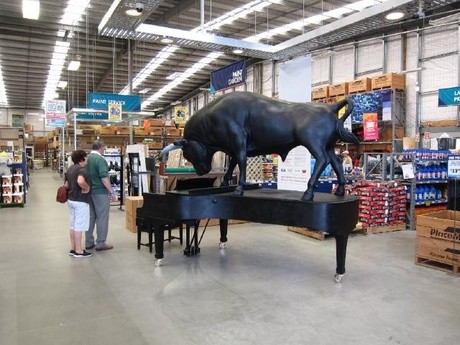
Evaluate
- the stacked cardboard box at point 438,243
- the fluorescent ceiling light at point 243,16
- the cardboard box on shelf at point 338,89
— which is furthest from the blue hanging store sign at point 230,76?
the stacked cardboard box at point 438,243

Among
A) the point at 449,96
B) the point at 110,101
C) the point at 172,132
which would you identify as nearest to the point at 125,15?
the point at 110,101

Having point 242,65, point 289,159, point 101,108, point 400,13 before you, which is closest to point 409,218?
point 289,159

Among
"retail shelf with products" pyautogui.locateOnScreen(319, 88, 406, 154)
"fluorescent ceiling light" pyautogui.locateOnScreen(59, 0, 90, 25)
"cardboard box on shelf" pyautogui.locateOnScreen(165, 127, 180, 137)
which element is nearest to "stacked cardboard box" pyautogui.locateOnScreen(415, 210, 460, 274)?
"retail shelf with products" pyautogui.locateOnScreen(319, 88, 406, 154)

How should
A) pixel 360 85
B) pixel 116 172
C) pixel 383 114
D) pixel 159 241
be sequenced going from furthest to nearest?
pixel 360 85 < pixel 383 114 < pixel 116 172 < pixel 159 241

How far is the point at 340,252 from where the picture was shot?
412 centimetres

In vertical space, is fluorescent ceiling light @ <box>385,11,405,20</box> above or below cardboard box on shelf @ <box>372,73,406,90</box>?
below

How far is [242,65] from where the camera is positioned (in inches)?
340

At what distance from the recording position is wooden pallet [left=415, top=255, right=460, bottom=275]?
14.9 feet

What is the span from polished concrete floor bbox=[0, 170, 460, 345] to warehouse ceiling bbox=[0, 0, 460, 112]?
319cm

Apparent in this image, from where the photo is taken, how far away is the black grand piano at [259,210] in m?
3.84

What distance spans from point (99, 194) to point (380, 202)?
190 inches

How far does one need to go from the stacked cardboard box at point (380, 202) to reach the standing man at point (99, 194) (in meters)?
4.35

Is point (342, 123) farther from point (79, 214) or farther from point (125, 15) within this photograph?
point (79, 214)

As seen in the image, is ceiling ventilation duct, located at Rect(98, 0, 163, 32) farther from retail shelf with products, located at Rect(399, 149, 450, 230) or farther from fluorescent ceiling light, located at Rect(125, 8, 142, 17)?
retail shelf with products, located at Rect(399, 149, 450, 230)
